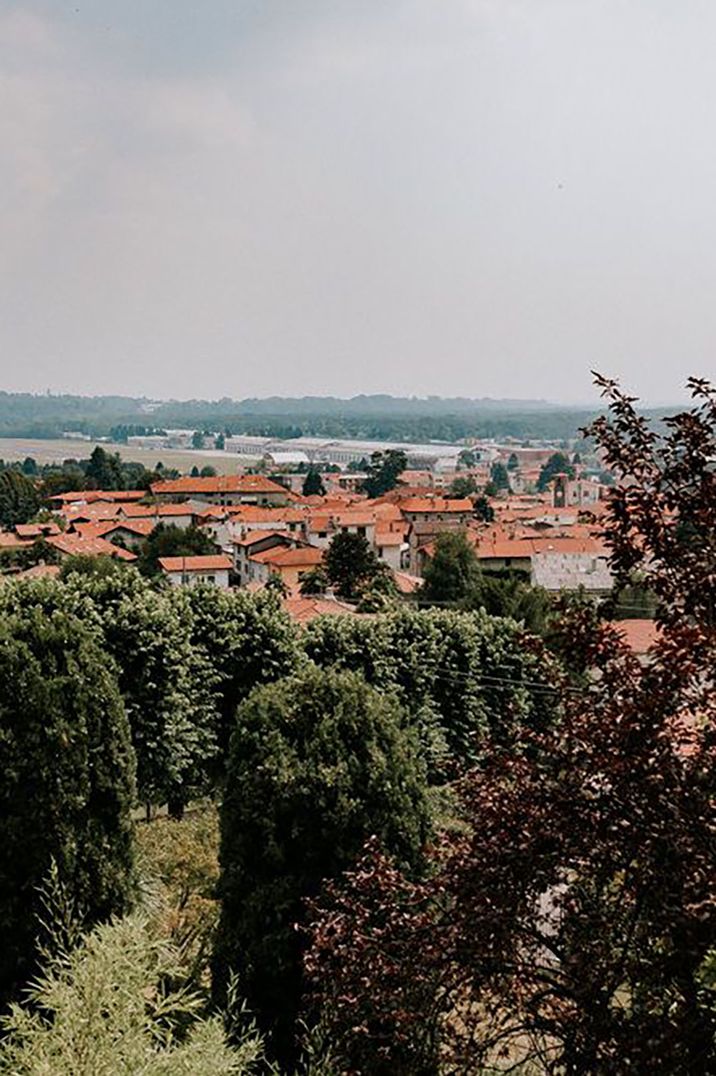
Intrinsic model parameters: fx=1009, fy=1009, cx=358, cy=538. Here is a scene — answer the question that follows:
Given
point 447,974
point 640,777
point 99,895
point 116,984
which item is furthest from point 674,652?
point 99,895

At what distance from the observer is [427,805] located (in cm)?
791

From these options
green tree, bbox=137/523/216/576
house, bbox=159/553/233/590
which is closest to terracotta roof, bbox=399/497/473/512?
green tree, bbox=137/523/216/576

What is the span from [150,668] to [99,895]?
23.4 ft

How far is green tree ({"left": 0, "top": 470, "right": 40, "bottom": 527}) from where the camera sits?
75500 millimetres

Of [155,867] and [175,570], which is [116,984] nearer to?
[155,867]

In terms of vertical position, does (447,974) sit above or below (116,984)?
above

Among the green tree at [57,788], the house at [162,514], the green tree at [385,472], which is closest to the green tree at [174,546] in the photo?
the house at [162,514]

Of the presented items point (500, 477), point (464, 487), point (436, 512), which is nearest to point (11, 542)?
point (436, 512)

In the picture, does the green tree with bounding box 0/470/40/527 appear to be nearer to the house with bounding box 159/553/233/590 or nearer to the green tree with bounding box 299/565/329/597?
the house with bounding box 159/553/233/590

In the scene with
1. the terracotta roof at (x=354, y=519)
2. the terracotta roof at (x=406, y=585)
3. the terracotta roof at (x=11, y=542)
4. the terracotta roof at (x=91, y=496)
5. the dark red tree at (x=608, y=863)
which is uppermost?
the dark red tree at (x=608, y=863)

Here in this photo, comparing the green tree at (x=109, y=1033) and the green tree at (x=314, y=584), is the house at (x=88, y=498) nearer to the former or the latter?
the green tree at (x=314, y=584)

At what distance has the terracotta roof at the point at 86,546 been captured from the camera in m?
52.4

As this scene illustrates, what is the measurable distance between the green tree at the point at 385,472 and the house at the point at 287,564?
168 feet

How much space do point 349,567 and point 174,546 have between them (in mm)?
13267
